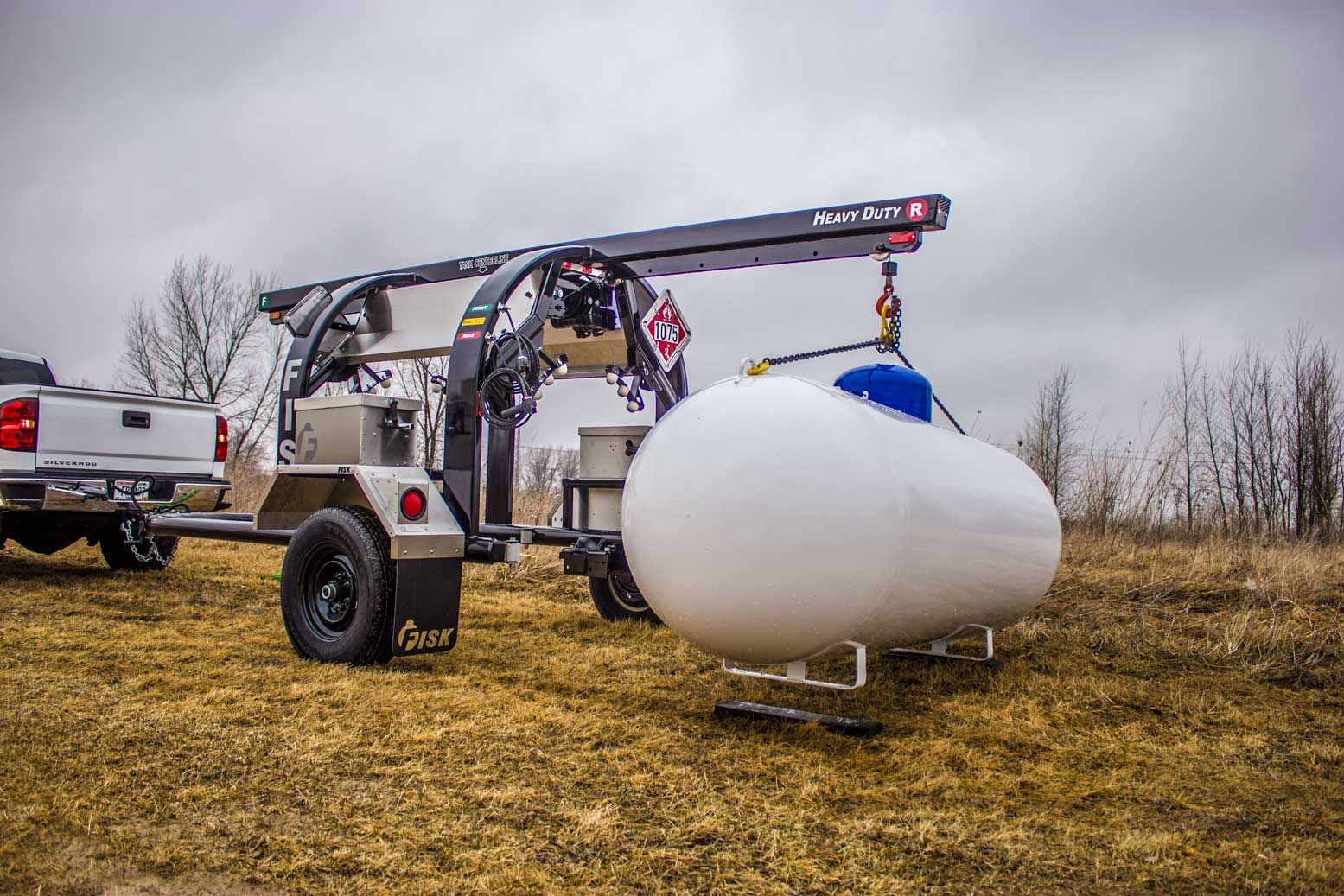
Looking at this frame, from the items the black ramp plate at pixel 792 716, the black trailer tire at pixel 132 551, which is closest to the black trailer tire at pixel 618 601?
the black ramp plate at pixel 792 716

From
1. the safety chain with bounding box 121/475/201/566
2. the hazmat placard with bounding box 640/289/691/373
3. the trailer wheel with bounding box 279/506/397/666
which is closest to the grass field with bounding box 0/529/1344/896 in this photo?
the trailer wheel with bounding box 279/506/397/666

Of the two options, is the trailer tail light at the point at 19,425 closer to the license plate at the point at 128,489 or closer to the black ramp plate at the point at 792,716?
the license plate at the point at 128,489

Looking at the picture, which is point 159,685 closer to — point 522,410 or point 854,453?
point 522,410

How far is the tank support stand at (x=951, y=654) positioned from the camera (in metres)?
5.34

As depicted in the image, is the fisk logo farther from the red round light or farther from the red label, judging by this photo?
the red label

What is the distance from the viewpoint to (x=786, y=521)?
12.3ft

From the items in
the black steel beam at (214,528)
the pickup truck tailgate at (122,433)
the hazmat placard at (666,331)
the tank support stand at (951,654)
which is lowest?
the tank support stand at (951,654)

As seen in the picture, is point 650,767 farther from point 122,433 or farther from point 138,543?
point 138,543

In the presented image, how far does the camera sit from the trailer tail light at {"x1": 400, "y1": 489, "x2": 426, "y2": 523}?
5.17 meters

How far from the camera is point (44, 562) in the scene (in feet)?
32.6

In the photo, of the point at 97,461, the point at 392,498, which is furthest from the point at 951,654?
the point at 97,461

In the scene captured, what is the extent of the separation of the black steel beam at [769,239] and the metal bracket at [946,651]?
6.79ft

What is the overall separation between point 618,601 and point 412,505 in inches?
92.8

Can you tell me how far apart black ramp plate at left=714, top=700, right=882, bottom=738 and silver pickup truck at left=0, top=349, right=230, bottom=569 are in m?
5.65
